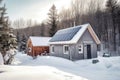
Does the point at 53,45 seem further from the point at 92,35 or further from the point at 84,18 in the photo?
the point at 84,18

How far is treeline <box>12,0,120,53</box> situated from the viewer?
45.5 meters

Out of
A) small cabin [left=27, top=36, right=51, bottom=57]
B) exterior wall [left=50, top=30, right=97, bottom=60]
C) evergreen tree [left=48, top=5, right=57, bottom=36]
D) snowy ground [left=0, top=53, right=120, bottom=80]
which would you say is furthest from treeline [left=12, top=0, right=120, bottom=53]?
snowy ground [left=0, top=53, right=120, bottom=80]

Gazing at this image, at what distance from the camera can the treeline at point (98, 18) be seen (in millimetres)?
45494

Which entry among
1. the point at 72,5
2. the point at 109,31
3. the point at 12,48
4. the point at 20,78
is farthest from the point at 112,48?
the point at 20,78

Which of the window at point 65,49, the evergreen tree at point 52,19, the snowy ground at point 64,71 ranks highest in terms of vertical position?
the evergreen tree at point 52,19

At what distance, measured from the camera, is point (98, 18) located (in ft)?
168

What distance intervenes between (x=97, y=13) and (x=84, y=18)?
4.47 metres

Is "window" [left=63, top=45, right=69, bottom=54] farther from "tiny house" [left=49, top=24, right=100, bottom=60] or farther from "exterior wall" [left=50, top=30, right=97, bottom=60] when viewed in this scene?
"exterior wall" [left=50, top=30, right=97, bottom=60]

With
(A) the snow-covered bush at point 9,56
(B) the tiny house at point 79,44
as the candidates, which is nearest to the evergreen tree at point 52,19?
(B) the tiny house at point 79,44

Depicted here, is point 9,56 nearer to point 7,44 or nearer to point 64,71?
point 7,44

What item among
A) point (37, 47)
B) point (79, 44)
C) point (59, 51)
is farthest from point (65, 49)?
point (37, 47)

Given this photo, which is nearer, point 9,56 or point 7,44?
point 7,44

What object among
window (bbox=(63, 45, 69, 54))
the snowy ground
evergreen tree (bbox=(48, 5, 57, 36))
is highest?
evergreen tree (bbox=(48, 5, 57, 36))

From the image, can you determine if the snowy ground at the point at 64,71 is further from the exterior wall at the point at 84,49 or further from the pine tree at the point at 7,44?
the exterior wall at the point at 84,49
